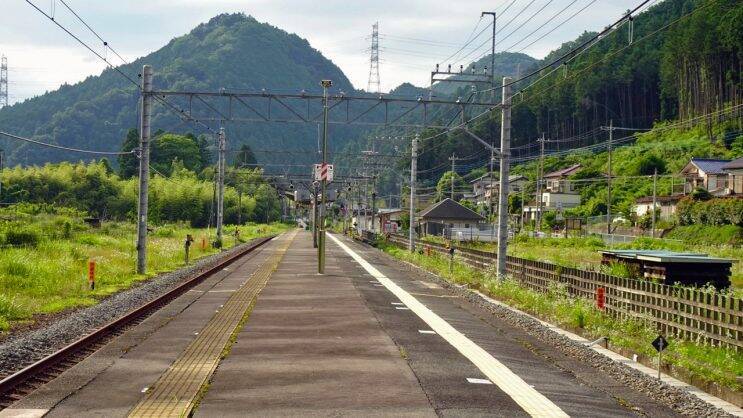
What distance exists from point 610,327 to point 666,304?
1.66 m

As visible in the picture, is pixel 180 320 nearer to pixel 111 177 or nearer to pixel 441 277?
pixel 441 277

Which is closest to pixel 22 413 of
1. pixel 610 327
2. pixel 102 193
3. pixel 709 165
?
pixel 610 327

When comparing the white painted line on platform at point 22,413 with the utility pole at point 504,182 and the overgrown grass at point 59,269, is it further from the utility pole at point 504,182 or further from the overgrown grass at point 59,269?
the utility pole at point 504,182

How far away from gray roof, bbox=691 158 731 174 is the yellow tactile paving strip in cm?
6292

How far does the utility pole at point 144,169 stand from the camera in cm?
3097

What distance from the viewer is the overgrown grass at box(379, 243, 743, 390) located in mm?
12320

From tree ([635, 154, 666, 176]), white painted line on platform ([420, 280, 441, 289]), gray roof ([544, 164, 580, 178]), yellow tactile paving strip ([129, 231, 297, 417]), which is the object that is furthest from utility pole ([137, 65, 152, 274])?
gray roof ([544, 164, 580, 178])

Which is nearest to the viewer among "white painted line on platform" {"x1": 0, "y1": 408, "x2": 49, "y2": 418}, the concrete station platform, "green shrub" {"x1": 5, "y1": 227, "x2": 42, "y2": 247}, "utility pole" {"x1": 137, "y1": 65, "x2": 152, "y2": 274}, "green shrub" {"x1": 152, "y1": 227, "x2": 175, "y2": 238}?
"white painted line on platform" {"x1": 0, "y1": 408, "x2": 49, "y2": 418}

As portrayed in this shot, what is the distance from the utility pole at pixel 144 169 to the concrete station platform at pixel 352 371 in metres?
11.6

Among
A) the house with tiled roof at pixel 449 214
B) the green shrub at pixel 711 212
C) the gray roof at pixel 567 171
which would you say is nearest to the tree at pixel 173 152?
the gray roof at pixel 567 171

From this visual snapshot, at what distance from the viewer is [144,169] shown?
31.6 metres

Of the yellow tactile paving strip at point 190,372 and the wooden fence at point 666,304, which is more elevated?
the wooden fence at point 666,304

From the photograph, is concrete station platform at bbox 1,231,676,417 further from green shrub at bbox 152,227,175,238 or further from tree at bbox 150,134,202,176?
tree at bbox 150,134,202,176

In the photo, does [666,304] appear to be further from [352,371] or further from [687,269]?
[352,371]
